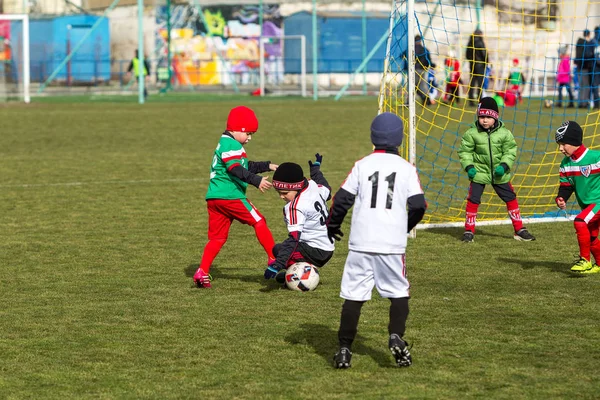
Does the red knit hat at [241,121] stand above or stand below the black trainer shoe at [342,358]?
above

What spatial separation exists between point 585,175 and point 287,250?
262 cm

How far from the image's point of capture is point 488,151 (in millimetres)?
10484

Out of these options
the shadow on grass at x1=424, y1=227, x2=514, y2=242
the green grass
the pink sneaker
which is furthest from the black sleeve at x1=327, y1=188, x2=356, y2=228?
the shadow on grass at x1=424, y1=227, x2=514, y2=242

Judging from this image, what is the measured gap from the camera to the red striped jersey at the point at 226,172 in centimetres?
820

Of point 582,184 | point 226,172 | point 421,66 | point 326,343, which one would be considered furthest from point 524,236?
point 326,343

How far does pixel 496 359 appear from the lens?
239 inches

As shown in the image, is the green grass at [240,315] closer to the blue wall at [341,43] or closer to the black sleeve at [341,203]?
the black sleeve at [341,203]

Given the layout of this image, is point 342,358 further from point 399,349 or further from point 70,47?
point 70,47

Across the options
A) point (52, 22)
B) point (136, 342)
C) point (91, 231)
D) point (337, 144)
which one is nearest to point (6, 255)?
point (91, 231)

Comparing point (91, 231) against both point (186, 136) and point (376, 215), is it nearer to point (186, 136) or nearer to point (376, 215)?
point (376, 215)

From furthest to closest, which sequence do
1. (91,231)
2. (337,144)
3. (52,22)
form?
(52,22), (337,144), (91,231)

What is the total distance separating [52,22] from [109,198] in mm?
36353

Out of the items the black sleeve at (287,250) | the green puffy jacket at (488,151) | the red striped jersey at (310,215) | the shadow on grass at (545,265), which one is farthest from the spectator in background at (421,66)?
the black sleeve at (287,250)

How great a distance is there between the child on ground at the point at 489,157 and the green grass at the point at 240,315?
250 mm
